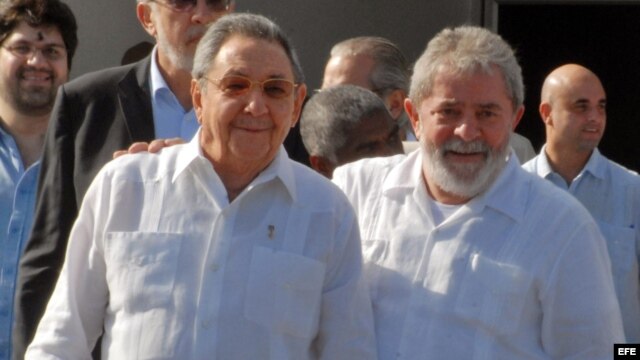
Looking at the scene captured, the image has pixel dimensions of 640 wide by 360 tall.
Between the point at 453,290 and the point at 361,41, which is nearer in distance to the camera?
the point at 453,290

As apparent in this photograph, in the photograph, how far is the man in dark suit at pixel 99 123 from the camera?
12.9ft

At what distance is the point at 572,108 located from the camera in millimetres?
6953

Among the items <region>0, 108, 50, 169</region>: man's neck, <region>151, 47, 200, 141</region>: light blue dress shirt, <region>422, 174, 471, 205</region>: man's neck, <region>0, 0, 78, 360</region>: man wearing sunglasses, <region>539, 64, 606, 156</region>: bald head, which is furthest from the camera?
<region>539, 64, 606, 156</region>: bald head

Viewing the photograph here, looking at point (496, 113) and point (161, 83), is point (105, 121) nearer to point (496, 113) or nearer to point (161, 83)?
point (161, 83)

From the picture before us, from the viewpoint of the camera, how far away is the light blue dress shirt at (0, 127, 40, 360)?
15.2 feet

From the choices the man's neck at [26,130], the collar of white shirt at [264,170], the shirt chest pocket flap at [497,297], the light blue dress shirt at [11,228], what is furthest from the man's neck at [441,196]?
the man's neck at [26,130]

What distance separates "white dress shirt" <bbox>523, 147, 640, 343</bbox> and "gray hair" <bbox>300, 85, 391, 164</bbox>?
5.49 feet

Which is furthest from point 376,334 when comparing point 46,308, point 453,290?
point 46,308

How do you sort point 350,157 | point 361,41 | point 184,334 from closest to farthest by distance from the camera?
point 184,334, point 350,157, point 361,41

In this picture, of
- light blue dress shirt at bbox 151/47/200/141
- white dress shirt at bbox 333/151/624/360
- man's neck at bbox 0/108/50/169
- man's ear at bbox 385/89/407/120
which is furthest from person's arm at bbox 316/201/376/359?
man's ear at bbox 385/89/407/120

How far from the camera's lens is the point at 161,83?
419 centimetres

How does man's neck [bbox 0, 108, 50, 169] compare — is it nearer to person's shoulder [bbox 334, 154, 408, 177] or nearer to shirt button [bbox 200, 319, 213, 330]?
person's shoulder [bbox 334, 154, 408, 177]

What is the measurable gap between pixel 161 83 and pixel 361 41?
1.83 m

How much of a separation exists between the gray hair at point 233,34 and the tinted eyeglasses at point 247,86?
0.07 metres
